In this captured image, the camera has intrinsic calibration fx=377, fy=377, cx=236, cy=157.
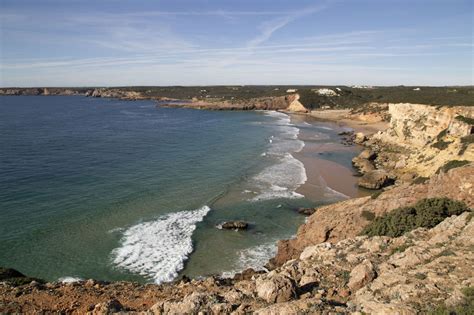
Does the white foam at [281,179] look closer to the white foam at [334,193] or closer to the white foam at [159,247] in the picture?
the white foam at [334,193]

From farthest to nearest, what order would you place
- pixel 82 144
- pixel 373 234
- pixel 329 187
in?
pixel 82 144 → pixel 329 187 → pixel 373 234

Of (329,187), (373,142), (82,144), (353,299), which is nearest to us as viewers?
(353,299)

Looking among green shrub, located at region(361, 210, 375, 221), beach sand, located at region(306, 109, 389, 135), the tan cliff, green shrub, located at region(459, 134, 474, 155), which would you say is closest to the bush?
green shrub, located at region(361, 210, 375, 221)

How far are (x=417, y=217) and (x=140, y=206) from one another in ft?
66.6

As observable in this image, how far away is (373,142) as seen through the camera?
59.7 m

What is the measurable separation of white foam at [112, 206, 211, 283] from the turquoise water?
6 centimetres

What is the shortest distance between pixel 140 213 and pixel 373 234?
1773 cm

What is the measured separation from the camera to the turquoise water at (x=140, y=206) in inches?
837

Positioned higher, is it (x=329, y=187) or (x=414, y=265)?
(x=414, y=265)

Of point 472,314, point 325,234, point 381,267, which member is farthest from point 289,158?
point 472,314

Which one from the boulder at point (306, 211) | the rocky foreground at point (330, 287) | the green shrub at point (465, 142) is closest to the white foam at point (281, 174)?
the boulder at point (306, 211)

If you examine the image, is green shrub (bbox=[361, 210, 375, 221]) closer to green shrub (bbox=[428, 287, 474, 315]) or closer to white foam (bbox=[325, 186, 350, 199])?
green shrub (bbox=[428, 287, 474, 315])

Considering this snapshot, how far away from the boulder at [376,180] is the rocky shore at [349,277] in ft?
49.9

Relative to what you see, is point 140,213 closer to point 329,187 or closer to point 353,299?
point 329,187
